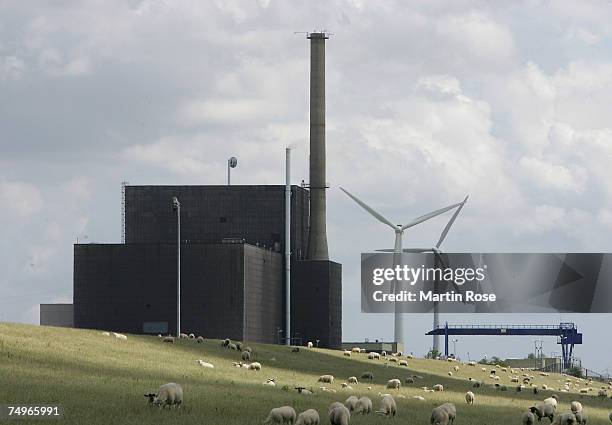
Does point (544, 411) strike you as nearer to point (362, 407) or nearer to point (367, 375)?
point (362, 407)

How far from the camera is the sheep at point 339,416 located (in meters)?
51.3

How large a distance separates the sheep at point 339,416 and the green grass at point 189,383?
6.10 ft

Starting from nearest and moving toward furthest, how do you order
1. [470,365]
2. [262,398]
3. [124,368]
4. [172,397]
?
1. [172,397]
2. [262,398]
3. [124,368]
4. [470,365]

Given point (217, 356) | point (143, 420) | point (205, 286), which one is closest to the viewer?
point (143, 420)

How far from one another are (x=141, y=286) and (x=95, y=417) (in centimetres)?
13782

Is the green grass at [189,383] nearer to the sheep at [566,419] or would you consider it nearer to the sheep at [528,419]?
the sheep at [528,419]

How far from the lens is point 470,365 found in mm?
144750

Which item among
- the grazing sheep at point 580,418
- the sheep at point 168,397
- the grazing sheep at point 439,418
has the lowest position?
the grazing sheep at point 580,418

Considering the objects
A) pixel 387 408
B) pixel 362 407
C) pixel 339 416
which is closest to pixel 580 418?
pixel 387 408

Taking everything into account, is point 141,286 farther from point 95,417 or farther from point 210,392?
point 95,417

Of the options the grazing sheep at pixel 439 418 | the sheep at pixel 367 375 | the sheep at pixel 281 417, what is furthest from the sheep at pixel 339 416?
the sheep at pixel 367 375

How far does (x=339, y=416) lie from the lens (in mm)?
51375

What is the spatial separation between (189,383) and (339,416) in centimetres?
2086

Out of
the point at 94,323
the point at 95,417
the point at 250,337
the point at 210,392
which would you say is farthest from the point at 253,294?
the point at 95,417
